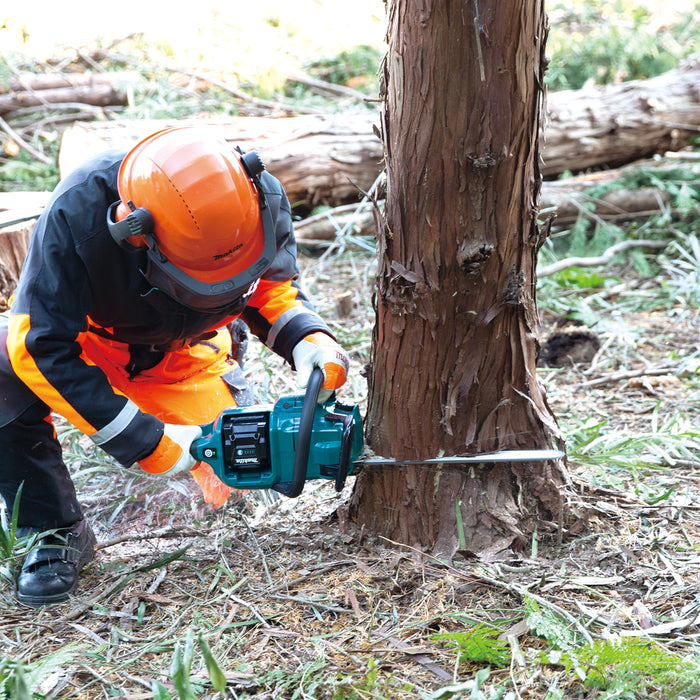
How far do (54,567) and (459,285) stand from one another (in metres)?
1.57

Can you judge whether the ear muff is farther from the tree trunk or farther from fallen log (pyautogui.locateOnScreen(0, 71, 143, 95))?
fallen log (pyautogui.locateOnScreen(0, 71, 143, 95))

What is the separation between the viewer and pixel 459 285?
6.78 feet

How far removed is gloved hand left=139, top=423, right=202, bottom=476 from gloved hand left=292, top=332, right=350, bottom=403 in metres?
0.39

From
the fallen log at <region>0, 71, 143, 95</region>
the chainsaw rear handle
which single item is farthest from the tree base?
the fallen log at <region>0, 71, 143, 95</region>

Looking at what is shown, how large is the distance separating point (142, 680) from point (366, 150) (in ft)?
13.7

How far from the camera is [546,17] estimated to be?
1.92m

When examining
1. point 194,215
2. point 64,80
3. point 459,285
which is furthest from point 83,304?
point 64,80

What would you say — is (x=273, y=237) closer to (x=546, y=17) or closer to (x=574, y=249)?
(x=546, y=17)

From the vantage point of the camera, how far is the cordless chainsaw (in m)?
2.15

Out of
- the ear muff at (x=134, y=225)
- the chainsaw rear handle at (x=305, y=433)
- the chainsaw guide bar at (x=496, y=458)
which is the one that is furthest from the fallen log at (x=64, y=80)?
the chainsaw guide bar at (x=496, y=458)

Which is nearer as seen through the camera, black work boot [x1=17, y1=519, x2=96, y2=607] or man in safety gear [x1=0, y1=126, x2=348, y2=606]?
man in safety gear [x1=0, y1=126, x2=348, y2=606]

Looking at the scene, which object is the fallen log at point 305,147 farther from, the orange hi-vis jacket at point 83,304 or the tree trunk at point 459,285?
the tree trunk at point 459,285

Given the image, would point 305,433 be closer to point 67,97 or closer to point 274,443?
point 274,443

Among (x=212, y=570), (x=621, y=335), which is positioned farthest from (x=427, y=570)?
(x=621, y=335)
